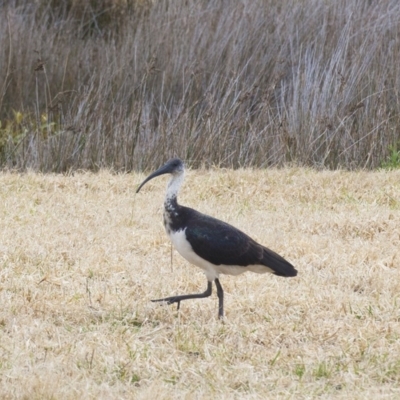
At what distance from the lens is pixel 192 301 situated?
16.5 ft

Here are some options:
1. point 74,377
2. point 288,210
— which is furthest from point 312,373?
point 288,210

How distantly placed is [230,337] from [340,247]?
180 centimetres

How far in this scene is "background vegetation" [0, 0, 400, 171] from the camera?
9125mm

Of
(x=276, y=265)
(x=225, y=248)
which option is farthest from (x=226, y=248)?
(x=276, y=265)

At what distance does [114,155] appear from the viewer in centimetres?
909

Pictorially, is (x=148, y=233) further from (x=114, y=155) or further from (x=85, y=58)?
(x=85, y=58)

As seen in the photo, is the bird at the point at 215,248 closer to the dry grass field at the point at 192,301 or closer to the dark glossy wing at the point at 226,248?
the dark glossy wing at the point at 226,248

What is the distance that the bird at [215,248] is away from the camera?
15.0 feet

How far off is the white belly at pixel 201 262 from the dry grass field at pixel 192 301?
22 centimetres

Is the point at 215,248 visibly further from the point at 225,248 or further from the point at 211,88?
the point at 211,88

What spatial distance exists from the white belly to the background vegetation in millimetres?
4205

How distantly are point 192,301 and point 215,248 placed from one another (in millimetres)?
551

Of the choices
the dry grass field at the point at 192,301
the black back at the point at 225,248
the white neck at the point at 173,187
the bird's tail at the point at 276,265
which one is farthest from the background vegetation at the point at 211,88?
the bird's tail at the point at 276,265

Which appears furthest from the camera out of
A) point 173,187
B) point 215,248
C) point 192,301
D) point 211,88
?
point 211,88
